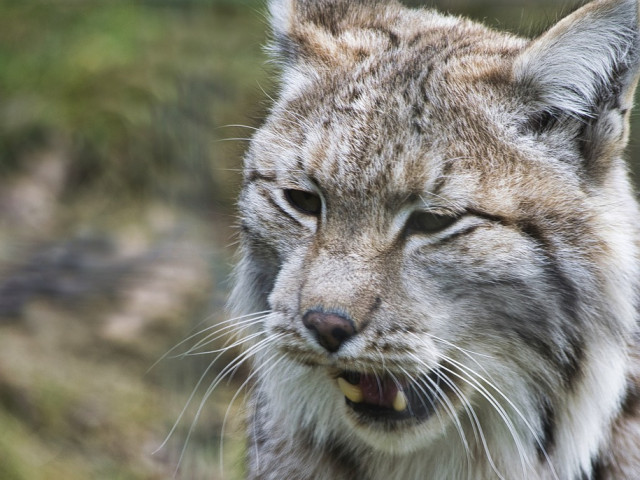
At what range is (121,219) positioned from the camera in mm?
7277

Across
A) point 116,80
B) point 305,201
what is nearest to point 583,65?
point 305,201

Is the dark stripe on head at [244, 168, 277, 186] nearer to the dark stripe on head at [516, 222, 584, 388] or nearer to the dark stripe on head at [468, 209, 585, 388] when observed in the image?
the dark stripe on head at [468, 209, 585, 388]

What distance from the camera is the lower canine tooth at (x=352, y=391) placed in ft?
11.0

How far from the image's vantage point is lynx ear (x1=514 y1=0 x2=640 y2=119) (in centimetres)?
321

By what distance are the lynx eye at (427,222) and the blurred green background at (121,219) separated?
1.00 metres

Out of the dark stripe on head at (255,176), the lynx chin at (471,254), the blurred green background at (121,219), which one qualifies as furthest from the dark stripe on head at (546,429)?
the blurred green background at (121,219)

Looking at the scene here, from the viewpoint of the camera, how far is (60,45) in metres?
8.55

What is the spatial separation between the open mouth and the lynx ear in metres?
0.99

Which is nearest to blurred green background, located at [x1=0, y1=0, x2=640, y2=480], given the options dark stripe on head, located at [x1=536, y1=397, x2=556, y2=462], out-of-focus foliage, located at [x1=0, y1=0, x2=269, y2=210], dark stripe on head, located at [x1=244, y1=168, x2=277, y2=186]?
out-of-focus foliage, located at [x1=0, y1=0, x2=269, y2=210]

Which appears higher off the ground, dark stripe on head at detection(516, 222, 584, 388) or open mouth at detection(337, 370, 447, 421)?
dark stripe on head at detection(516, 222, 584, 388)

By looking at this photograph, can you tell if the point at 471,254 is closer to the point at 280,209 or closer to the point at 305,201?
the point at 305,201

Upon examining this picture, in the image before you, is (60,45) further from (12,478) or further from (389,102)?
(389,102)

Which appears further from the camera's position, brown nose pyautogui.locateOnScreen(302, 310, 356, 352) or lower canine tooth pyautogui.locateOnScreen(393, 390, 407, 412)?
lower canine tooth pyautogui.locateOnScreen(393, 390, 407, 412)

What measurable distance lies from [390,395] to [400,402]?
0.04 metres
